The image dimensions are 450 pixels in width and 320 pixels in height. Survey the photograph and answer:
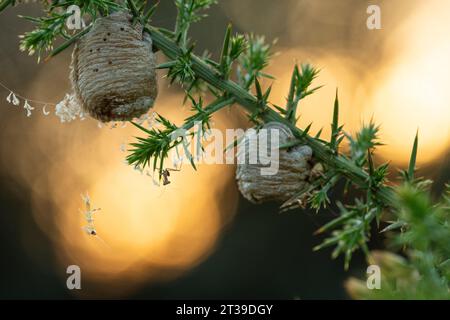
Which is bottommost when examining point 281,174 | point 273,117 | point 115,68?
point 281,174

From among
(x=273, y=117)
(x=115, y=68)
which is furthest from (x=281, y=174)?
(x=115, y=68)

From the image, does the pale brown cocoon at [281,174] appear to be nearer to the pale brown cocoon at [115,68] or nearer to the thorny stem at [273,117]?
the thorny stem at [273,117]

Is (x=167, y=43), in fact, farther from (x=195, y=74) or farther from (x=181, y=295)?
(x=181, y=295)

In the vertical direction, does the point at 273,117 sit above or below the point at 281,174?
above

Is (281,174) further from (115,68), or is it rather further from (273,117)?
(115,68)

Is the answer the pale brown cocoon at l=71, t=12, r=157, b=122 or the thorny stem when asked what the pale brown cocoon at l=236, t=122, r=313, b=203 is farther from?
the pale brown cocoon at l=71, t=12, r=157, b=122

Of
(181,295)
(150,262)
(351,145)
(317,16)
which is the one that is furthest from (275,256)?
(351,145)
